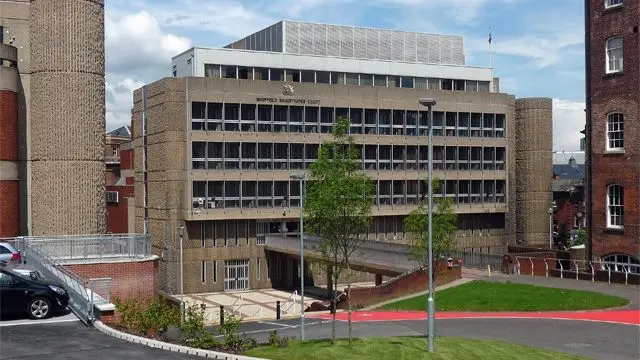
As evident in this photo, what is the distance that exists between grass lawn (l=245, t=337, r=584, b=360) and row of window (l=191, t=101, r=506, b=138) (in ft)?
129

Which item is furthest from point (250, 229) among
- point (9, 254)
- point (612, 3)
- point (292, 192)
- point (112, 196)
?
point (612, 3)

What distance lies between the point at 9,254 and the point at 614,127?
3193 cm

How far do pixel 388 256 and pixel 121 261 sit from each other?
19764 mm

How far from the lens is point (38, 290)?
22906mm

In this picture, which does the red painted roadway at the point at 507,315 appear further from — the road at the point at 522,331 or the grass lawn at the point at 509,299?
the road at the point at 522,331

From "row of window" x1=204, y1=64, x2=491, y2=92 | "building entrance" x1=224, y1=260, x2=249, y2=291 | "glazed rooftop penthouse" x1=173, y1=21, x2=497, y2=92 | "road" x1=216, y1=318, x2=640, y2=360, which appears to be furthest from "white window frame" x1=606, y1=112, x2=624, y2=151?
"building entrance" x1=224, y1=260, x2=249, y2=291

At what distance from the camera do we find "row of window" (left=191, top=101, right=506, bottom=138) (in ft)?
201

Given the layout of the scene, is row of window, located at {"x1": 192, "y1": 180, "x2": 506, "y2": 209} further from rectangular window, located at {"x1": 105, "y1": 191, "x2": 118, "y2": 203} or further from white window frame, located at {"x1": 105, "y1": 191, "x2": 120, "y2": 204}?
rectangular window, located at {"x1": 105, "y1": 191, "x2": 118, "y2": 203}

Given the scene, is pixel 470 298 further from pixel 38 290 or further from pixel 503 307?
pixel 38 290

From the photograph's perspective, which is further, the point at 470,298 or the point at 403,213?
the point at 403,213

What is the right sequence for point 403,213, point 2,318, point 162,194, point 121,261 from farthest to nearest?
1. point 403,213
2. point 162,194
3. point 121,261
4. point 2,318

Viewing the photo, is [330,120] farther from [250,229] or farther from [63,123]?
[63,123]

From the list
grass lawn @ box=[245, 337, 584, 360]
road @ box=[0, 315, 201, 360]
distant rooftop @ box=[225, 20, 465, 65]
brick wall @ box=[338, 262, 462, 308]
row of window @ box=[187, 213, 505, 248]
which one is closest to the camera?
road @ box=[0, 315, 201, 360]

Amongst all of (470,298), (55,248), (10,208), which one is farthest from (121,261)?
(470,298)
